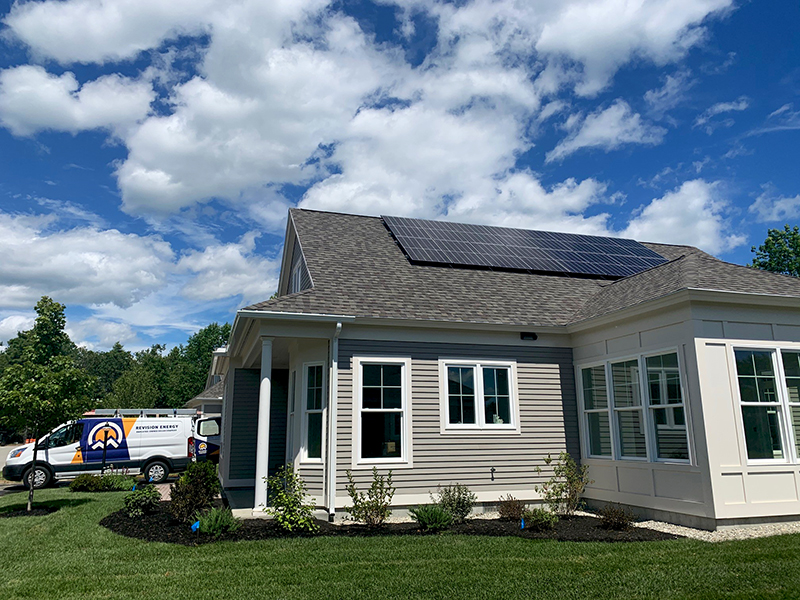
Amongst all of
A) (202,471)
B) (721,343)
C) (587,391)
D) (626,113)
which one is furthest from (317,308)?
(626,113)

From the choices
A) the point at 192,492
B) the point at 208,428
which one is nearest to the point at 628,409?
the point at 192,492

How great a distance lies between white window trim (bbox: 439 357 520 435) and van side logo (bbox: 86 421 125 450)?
12504 millimetres

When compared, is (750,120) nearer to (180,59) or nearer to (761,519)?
(761,519)

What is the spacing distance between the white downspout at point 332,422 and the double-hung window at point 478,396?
6.94ft

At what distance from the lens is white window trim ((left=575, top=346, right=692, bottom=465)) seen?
28.9 feet

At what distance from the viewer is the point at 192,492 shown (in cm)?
934

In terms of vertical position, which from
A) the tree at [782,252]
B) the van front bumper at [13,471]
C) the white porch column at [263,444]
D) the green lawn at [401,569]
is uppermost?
the tree at [782,252]

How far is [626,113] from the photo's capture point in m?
13.9

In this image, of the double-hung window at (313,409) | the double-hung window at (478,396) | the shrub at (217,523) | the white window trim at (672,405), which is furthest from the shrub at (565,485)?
the shrub at (217,523)

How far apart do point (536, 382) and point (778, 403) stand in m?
4.12

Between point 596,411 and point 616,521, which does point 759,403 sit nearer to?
point 596,411

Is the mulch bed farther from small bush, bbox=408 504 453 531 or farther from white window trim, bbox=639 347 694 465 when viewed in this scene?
white window trim, bbox=639 347 694 465

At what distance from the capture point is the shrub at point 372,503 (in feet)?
28.9

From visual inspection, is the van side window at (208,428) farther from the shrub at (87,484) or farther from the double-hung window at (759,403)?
the double-hung window at (759,403)
